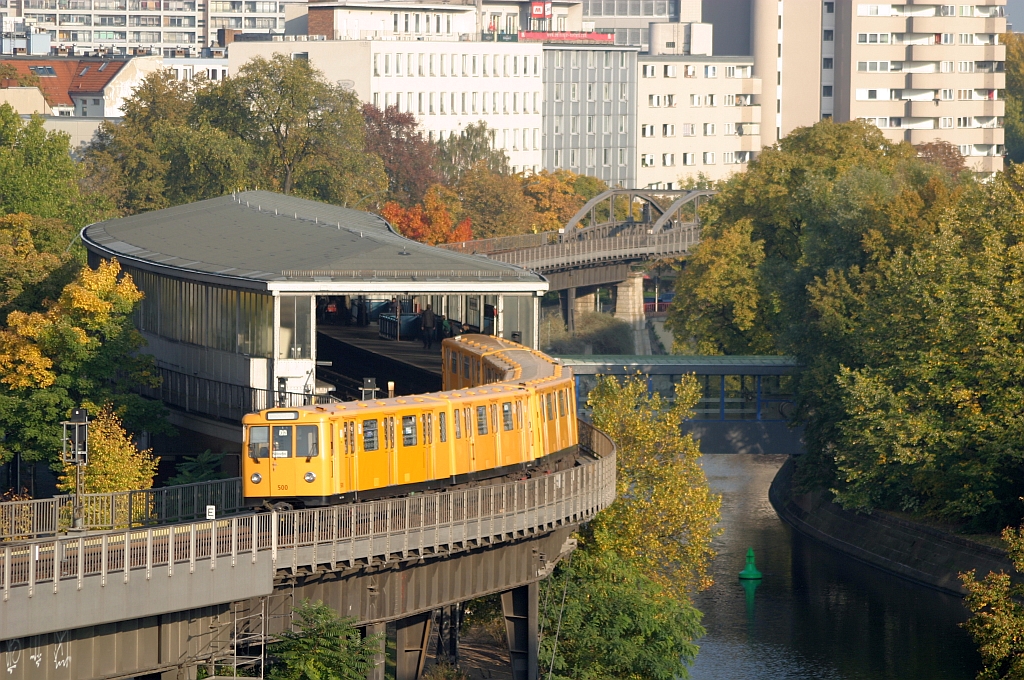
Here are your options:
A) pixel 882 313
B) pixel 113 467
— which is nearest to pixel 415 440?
pixel 113 467

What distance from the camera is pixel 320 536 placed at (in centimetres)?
4594

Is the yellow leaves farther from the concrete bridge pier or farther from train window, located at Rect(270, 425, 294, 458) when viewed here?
the concrete bridge pier

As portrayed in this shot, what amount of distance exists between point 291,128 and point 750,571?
66534mm

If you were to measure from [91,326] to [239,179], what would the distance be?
61.3 m

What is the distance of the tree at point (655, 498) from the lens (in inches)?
2442

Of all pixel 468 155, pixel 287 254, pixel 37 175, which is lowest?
pixel 287 254

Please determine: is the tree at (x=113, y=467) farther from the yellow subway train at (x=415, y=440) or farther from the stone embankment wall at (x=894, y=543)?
the stone embankment wall at (x=894, y=543)

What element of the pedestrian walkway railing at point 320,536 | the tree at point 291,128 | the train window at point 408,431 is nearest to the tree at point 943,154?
the tree at point 291,128

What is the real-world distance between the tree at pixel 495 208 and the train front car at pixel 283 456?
10352 cm

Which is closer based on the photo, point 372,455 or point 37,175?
point 372,455

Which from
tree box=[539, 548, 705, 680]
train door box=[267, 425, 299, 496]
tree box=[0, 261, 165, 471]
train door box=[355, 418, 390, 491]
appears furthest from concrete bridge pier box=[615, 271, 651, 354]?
train door box=[267, 425, 299, 496]

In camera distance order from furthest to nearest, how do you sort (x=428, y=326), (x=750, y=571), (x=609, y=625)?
1. (x=428, y=326)
2. (x=750, y=571)
3. (x=609, y=625)

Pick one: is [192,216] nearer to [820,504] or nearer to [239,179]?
[820,504]

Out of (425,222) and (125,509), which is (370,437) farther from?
(425,222)
